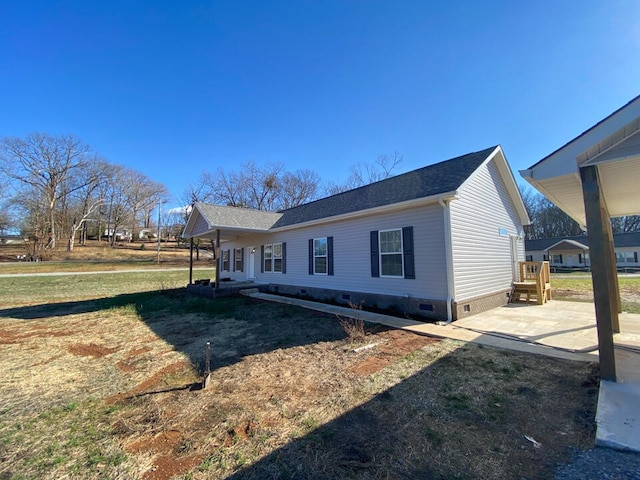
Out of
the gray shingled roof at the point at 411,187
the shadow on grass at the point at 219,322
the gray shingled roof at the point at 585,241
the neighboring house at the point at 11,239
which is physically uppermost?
the neighboring house at the point at 11,239

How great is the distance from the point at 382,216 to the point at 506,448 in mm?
6710

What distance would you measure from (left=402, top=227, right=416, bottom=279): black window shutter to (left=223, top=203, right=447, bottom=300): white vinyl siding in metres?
0.11

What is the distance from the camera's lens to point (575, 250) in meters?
32.3

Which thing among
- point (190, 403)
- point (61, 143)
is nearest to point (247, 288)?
point (190, 403)

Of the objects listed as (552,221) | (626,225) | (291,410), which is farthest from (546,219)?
(291,410)

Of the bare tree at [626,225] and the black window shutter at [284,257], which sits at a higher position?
the bare tree at [626,225]

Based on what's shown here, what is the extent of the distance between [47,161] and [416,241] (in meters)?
46.7

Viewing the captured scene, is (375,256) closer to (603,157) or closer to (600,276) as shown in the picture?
(600,276)

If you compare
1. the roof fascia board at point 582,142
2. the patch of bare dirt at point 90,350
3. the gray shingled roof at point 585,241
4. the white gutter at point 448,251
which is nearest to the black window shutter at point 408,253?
the white gutter at point 448,251

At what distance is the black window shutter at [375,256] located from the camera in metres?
8.70

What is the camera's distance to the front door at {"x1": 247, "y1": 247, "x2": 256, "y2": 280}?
14.9 metres

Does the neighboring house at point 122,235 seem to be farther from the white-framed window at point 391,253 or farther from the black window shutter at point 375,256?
the white-framed window at point 391,253

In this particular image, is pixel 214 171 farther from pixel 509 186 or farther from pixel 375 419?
pixel 375 419

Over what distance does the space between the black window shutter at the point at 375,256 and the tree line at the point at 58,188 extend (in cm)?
3793
